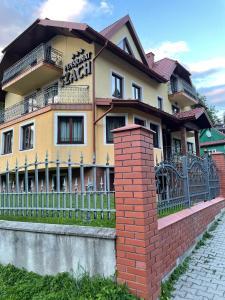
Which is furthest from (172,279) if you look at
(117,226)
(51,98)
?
(51,98)

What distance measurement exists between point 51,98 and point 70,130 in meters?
3.32

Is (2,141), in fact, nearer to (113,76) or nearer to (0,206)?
(113,76)

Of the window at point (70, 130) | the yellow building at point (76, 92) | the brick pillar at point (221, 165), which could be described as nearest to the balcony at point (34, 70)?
the yellow building at point (76, 92)

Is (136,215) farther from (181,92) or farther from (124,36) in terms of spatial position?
(181,92)

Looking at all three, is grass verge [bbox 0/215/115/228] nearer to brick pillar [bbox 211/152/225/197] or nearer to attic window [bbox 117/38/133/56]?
brick pillar [bbox 211/152/225/197]

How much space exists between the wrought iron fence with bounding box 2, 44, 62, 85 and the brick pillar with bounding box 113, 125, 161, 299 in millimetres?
12167

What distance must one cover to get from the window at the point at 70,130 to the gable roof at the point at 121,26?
5.38 m

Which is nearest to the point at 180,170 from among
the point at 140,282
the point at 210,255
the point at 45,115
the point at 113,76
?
the point at 210,255

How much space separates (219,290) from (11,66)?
715 inches

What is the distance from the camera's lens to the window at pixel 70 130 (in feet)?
42.4

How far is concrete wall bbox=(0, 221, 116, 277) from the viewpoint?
3.16 meters

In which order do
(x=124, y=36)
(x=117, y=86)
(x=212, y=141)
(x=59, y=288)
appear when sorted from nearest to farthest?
(x=59, y=288), (x=117, y=86), (x=124, y=36), (x=212, y=141)

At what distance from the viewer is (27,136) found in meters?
14.5

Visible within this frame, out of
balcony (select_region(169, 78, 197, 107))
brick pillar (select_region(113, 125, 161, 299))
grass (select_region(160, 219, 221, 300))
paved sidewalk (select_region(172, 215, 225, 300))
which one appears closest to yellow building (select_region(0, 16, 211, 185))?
balcony (select_region(169, 78, 197, 107))
